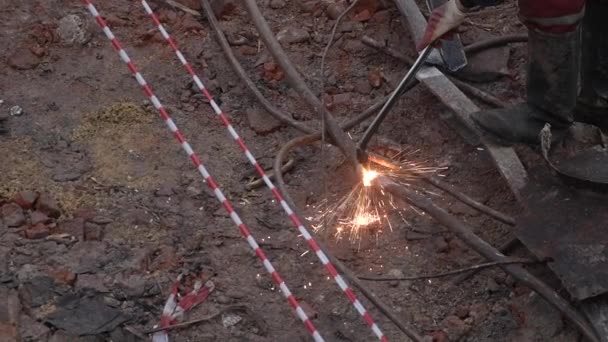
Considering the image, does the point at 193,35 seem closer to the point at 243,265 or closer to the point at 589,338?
the point at 243,265

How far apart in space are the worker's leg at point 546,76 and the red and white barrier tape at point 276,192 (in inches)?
46.2

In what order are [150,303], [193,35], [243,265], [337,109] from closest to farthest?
[150,303], [243,265], [337,109], [193,35]

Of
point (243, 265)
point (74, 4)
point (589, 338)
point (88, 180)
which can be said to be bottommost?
point (589, 338)

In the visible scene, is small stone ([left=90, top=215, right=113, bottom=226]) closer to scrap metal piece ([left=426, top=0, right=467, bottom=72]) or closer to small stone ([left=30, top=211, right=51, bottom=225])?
small stone ([left=30, top=211, right=51, bottom=225])

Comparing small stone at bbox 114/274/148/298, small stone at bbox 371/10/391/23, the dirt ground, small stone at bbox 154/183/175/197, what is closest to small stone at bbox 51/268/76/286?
the dirt ground

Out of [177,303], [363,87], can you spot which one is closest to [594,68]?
[363,87]

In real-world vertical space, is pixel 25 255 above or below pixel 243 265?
above

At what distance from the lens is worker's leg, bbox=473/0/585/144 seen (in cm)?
416

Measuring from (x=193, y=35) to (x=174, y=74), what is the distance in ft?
1.41

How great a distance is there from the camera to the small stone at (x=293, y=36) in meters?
5.80

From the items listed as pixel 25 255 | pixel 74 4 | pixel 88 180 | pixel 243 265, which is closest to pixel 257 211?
pixel 243 265

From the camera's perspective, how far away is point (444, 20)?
431 centimetres

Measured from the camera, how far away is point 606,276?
381 cm

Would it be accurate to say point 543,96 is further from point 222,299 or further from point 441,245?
point 222,299
